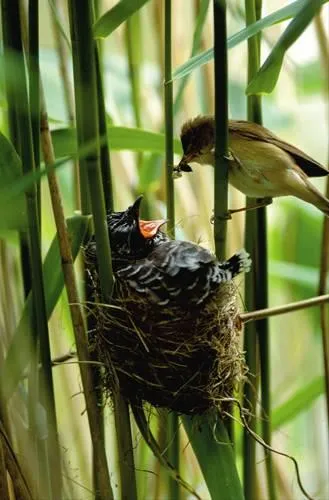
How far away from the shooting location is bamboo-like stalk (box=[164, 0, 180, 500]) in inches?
29.3

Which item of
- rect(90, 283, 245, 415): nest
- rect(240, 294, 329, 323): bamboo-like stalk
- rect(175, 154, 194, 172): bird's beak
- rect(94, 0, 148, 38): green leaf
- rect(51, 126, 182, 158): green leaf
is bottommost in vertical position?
rect(90, 283, 245, 415): nest

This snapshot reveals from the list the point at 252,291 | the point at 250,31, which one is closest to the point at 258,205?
the point at 252,291

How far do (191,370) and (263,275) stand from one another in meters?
0.13

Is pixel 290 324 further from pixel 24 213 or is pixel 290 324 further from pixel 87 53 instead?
pixel 87 53

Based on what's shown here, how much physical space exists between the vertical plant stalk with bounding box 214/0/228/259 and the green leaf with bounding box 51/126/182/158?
20 cm

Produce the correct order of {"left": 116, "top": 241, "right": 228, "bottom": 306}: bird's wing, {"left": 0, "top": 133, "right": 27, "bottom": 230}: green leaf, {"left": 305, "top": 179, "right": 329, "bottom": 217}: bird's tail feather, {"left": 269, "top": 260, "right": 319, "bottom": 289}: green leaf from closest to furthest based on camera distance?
{"left": 0, "top": 133, "right": 27, "bottom": 230}: green leaf < {"left": 116, "top": 241, "right": 228, "bottom": 306}: bird's wing < {"left": 305, "top": 179, "right": 329, "bottom": 217}: bird's tail feather < {"left": 269, "top": 260, "right": 319, "bottom": 289}: green leaf

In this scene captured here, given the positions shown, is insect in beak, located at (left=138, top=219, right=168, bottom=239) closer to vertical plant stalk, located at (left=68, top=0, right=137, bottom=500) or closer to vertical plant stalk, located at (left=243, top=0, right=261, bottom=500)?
vertical plant stalk, located at (left=243, top=0, right=261, bottom=500)

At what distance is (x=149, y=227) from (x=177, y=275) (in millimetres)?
183

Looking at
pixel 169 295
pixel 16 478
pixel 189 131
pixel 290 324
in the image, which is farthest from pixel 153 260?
pixel 290 324

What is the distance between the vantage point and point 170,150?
0.77 meters

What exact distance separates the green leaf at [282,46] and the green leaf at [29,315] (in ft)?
0.74

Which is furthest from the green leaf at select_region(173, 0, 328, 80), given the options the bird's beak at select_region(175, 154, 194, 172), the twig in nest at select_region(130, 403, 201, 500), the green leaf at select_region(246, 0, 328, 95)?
the twig in nest at select_region(130, 403, 201, 500)

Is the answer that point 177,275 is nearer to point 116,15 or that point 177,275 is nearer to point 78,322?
point 78,322

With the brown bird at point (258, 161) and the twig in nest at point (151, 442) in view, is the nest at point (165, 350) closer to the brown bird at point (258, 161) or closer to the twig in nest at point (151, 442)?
the twig in nest at point (151, 442)
